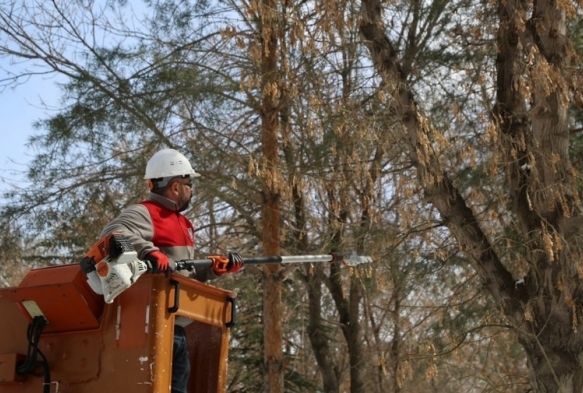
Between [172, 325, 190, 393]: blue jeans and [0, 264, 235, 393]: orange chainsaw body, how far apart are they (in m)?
0.16

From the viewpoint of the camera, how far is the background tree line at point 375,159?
8.54 m

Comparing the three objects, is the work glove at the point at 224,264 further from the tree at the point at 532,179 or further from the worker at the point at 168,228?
the tree at the point at 532,179

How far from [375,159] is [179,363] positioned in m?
5.68

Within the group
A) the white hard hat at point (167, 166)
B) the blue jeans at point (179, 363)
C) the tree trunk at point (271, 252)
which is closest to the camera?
the blue jeans at point (179, 363)

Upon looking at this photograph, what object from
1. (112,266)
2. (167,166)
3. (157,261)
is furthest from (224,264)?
(112,266)

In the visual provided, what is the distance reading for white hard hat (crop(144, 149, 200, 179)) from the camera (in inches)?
205

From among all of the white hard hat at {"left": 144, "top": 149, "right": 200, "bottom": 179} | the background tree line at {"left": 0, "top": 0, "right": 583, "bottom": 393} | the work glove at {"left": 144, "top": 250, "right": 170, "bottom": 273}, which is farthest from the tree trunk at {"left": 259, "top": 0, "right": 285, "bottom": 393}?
the work glove at {"left": 144, "top": 250, "right": 170, "bottom": 273}

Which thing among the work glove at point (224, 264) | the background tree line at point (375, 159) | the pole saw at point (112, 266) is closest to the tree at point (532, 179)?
the background tree line at point (375, 159)

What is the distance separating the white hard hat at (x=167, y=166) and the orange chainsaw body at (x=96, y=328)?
2.55 feet

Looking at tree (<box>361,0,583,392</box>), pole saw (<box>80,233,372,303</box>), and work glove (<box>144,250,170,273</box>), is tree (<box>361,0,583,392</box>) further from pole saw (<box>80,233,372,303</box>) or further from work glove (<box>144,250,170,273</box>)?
pole saw (<box>80,233,372,303</box>)

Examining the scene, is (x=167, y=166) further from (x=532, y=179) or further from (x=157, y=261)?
(x=532, y=179)

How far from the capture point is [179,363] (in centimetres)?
488

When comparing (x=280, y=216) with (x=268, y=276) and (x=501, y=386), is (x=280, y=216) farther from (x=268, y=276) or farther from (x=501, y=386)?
(x=501, y=386)

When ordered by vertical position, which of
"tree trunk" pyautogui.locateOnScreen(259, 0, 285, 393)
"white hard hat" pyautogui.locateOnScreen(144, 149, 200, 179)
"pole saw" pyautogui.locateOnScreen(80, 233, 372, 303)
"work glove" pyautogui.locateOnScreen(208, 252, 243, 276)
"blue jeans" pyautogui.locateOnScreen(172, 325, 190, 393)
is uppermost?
"tree trunk" pyautogui.locateOnScreen(259, 0, 285, 393)
